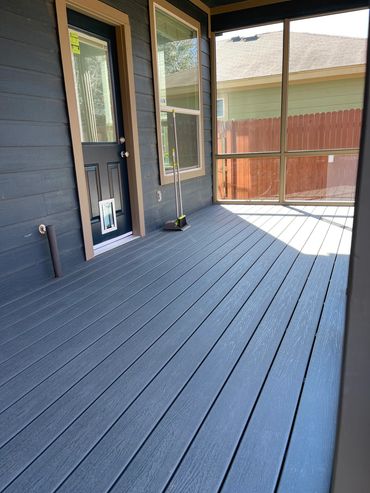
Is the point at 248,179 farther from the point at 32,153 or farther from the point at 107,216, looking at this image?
the point at 32,153

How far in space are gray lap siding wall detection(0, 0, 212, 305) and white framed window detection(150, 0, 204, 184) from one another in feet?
4.99

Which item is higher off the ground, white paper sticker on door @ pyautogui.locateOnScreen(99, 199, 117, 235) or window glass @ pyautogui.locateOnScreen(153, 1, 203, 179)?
window glass @ pyautogui.locateOnScreen(153, 1, 203, 179)

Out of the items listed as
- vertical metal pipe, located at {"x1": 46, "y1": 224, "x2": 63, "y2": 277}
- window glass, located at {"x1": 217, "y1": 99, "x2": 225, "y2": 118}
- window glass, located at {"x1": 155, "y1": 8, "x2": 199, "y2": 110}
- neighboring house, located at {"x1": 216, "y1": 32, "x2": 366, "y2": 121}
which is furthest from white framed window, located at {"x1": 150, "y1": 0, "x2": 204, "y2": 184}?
vertical metal pipe, located at {"x1": 46, "y1": 224, "x2": 63, "y2": 277}

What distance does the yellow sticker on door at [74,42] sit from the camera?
288 centimetres

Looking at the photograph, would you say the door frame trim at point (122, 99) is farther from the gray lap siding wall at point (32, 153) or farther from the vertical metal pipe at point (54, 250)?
the vertical metal pipe at point (54, 250)

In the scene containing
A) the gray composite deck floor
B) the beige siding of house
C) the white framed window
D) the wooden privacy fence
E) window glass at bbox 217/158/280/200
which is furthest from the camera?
window glass at bbox 217/158/280/200

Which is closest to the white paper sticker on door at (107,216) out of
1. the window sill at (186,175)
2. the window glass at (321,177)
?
the window sill at (186,175)

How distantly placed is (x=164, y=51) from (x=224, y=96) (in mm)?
1396

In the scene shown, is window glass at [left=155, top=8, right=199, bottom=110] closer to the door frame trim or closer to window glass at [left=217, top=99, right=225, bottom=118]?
window glass at [left=217, top=99, right=225, bottom=118]

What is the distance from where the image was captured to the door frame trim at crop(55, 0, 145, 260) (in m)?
2.71

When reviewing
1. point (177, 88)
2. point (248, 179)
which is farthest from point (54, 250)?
point (248, 179)

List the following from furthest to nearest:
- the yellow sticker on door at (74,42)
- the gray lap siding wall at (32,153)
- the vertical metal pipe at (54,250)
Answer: the yellow sticker on door at (74,42) → the vertical metal pipe at (54,250) → the gray lap siding wall at (32,153)

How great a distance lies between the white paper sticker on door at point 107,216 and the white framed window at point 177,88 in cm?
90

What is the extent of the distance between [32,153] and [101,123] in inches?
39.6
